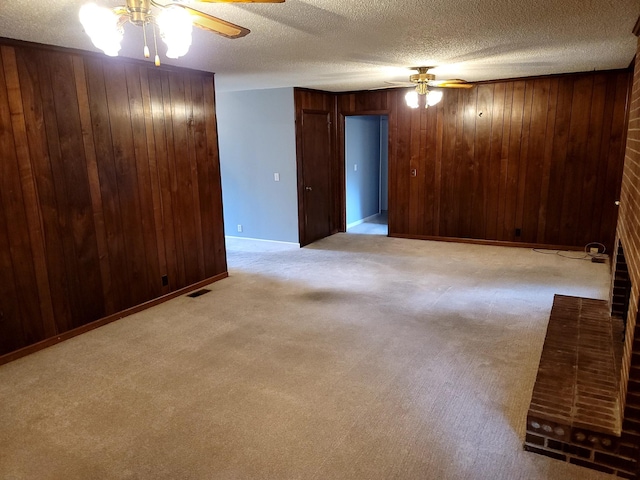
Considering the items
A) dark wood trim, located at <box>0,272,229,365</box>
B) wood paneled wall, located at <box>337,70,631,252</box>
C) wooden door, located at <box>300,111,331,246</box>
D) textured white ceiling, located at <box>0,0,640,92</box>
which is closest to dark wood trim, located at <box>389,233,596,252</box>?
wood paneled wall, located at <box>337,70,631,252</box>

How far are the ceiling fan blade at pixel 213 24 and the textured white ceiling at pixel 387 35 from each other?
36 centimetres

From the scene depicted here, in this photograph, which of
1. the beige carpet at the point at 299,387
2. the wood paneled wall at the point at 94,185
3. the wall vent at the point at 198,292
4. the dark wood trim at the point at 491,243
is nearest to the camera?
the beige carpet at the point at 299,387

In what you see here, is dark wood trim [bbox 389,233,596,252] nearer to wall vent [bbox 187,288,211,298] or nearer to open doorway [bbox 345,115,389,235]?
open doorway [bbox 345,115,389,235]

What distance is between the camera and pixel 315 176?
679cm

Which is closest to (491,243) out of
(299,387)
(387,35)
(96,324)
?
(387,35)

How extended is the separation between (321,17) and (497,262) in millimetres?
3938

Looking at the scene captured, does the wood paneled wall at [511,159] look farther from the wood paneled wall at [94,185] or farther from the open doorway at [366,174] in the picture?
the wood paneled wall at [94,185]

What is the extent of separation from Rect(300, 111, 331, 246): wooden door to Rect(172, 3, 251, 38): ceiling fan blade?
4.23m

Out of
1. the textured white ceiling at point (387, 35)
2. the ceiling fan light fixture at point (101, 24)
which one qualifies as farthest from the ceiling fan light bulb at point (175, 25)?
the textured white ceiling at point (387, 35)

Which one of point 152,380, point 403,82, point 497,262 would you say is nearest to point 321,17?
point 152,380

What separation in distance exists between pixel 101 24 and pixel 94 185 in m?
2.20

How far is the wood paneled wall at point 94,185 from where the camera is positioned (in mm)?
3197

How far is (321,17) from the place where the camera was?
2.68 meters

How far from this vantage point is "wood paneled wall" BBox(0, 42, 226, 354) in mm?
3197
